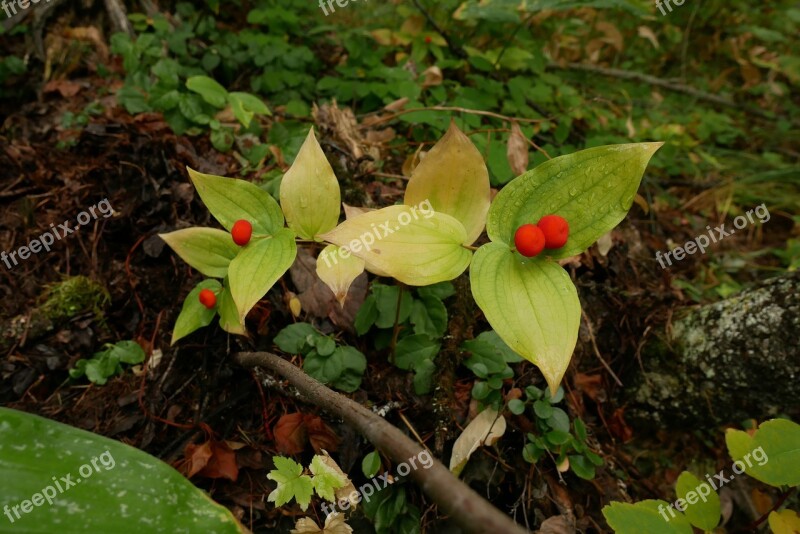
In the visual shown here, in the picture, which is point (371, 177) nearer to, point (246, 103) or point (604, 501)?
point (246, 103)

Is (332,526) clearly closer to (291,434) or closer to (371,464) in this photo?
(371,464)

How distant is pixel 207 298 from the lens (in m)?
1.55

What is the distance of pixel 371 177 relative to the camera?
7.23 feet

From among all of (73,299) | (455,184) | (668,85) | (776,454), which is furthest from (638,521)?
(668,85)

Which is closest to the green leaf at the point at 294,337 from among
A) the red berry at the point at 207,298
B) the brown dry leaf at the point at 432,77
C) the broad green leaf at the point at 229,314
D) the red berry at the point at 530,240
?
the broad green leaf at the point at 229,314

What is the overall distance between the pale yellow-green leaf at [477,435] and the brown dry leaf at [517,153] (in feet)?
3.85

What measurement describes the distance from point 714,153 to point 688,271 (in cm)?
139

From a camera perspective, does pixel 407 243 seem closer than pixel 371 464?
Yes

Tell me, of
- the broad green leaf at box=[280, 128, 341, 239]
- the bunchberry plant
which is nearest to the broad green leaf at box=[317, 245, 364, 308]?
the bunchberry plant

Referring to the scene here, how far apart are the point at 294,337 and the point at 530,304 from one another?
83cm

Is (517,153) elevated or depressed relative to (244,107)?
depressed

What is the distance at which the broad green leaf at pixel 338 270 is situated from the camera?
4.36ft

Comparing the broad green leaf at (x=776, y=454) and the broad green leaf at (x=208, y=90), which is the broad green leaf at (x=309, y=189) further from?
the broad green leaf at (x=776, y=454)

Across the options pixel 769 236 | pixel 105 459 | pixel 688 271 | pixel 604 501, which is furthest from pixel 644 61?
pixel 105 459
